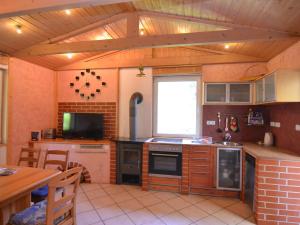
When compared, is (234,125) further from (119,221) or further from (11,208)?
(11,208)

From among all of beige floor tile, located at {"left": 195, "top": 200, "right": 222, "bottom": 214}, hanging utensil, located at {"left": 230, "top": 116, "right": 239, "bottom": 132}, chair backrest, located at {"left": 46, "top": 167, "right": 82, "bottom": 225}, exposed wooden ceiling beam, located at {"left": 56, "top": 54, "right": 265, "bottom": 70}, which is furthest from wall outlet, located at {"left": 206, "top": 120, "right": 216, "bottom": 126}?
chair backrest, located at {"left": 46, "top": 167, "right": 82, "bottom": 225}

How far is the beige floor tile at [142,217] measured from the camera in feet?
7.62

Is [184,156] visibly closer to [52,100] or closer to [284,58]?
[284,58]

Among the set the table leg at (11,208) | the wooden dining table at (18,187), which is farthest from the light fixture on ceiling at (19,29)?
the table leg at (11,208)

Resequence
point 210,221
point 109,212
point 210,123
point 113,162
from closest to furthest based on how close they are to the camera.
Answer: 1. point 210,221
2. point 109,212
3. point 113,162
4. point 210,123

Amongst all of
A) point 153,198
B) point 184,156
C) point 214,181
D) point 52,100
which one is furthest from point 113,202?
point 52,100

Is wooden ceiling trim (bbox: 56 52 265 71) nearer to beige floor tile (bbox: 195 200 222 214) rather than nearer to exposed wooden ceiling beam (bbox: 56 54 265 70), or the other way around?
exposed wooden ceiling beam (bbox: 56 54 265 70)

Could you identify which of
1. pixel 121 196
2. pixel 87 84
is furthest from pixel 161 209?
pixel 87 84

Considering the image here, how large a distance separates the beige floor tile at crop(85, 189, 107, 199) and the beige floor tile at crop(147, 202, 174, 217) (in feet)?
2.83

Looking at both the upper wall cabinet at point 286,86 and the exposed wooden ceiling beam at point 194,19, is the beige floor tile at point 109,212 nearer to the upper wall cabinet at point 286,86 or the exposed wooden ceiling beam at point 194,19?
the upper wall cabinet at point 286,86

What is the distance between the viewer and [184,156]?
122 inches

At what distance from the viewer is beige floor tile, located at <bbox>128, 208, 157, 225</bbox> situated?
2322 mm

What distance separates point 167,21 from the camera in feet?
9.69

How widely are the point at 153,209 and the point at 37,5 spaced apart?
8.83ft
